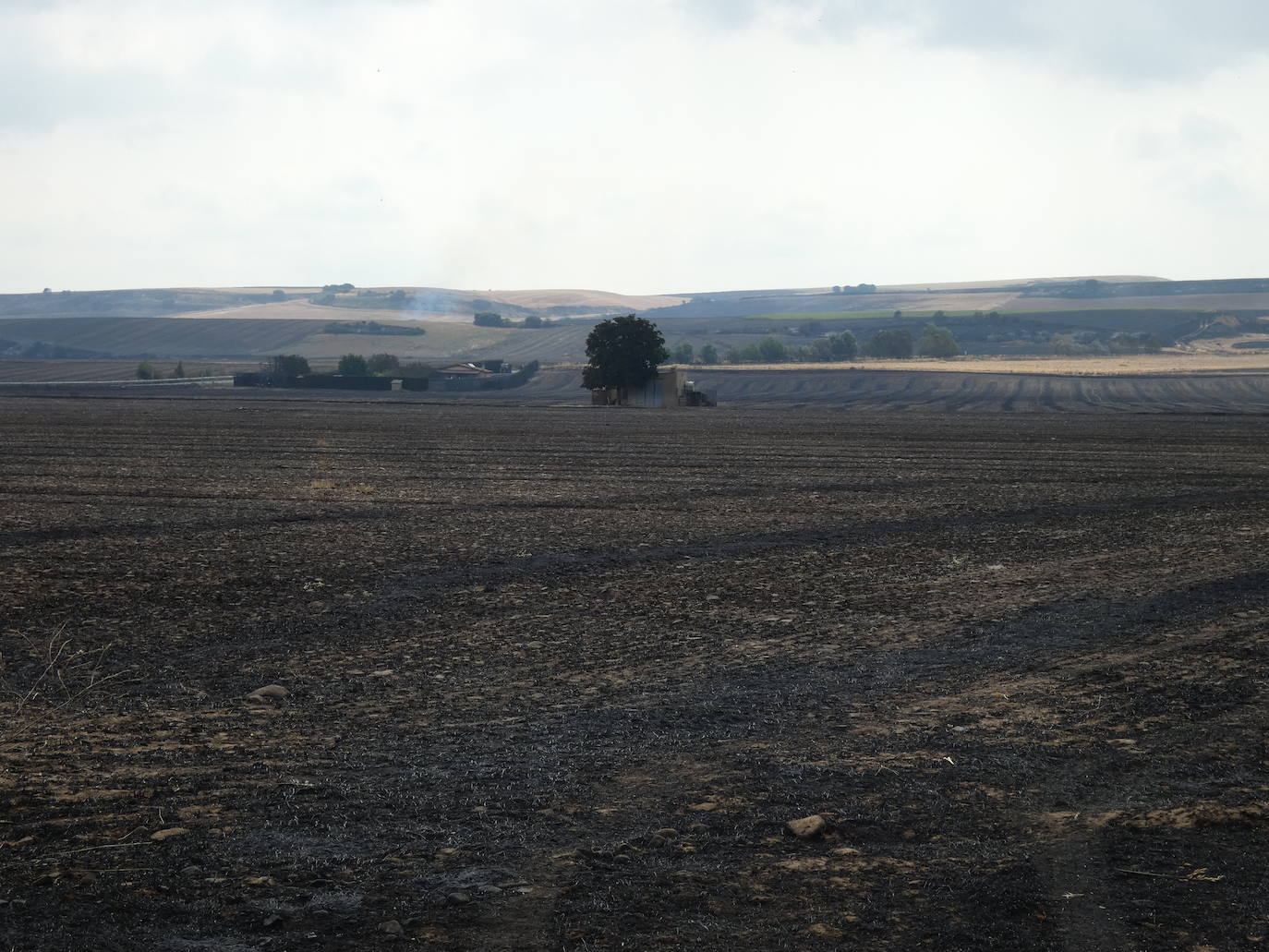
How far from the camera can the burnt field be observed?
646 cm

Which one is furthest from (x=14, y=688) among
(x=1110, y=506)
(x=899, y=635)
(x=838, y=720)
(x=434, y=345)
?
(x=434, y=345)

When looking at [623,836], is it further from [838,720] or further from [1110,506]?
[1110,506]

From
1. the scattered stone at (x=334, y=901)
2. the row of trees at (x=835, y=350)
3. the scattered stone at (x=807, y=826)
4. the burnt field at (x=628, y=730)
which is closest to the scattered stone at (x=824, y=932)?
the burnt field at (x=628, y=730)

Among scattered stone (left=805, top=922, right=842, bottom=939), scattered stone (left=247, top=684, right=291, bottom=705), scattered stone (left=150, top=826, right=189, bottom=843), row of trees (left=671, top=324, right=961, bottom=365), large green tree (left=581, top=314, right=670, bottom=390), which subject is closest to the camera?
scattered stone (left=805, top=922, right=842, bottom=939)

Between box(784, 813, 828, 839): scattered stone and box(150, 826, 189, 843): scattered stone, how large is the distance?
328 centimetres

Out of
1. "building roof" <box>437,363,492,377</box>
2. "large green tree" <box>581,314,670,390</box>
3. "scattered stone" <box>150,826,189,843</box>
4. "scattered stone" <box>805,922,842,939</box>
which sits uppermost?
"large green tree" <box>581,314,670,390</box>

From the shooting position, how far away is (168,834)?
287 inches

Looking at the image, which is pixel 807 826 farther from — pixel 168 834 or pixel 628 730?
pixel 168 834

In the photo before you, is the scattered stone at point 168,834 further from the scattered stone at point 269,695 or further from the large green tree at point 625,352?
the large green tree at point 625,352

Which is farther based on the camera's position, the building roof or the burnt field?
the building roof

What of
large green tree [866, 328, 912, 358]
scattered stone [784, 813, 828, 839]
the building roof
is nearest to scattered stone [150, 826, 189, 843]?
scattered stone [784, 813, 828, 839]

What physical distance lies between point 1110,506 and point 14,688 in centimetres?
1967

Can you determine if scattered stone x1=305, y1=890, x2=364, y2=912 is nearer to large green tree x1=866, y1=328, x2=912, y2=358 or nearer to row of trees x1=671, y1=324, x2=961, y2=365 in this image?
row of trees x1=671, y1=324, x2=961, y2=365

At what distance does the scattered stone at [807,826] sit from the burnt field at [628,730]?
118 mm
